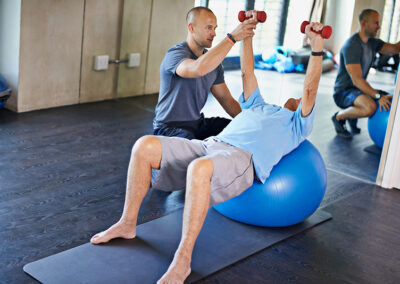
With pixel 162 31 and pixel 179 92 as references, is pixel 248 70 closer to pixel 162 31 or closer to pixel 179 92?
pixel 179 92

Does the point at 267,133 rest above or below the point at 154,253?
above

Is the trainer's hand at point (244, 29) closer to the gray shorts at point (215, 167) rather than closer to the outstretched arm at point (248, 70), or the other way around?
the outstretched arm at point (248, 70)

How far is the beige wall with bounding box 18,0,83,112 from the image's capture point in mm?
4098

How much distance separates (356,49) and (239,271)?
6.16 ft

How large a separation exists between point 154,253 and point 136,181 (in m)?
0.33

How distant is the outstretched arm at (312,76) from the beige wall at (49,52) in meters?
2.37

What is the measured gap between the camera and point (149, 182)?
2.41 m

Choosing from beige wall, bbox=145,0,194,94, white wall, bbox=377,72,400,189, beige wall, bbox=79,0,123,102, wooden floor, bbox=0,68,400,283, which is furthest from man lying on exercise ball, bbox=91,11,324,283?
beige wall, bbox=79,0,123,102

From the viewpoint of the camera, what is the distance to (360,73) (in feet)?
11.8

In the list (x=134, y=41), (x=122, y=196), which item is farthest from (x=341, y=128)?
(x=134, y=41)

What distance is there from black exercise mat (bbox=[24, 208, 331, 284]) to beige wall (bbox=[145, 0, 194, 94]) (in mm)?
2032

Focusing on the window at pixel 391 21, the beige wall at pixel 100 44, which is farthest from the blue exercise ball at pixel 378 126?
the beige wall at pixel 100 44

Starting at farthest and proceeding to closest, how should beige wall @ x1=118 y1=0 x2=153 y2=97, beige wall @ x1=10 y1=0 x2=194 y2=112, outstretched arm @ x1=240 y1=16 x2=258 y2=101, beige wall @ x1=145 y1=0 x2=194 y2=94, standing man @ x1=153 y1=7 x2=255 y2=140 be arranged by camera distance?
beige wall @ x1=118 y1=0 x2=153 y2=97
beige wall @ x1=145 y1=0 x2=194 y2=94
beige wall @ x1=10 y1=0 x2=194 y2=112
standing man @ x1=153 y1=7 x2=255 y2=140
outstretched arm @ x1=240 y1=16 x2=258 y2=101

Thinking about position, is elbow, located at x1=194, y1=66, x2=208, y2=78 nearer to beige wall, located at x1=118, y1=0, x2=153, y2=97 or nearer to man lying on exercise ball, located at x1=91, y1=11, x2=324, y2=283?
man lying on exercise ball, located at x1=91, y1=11, x2=324, y2=283
